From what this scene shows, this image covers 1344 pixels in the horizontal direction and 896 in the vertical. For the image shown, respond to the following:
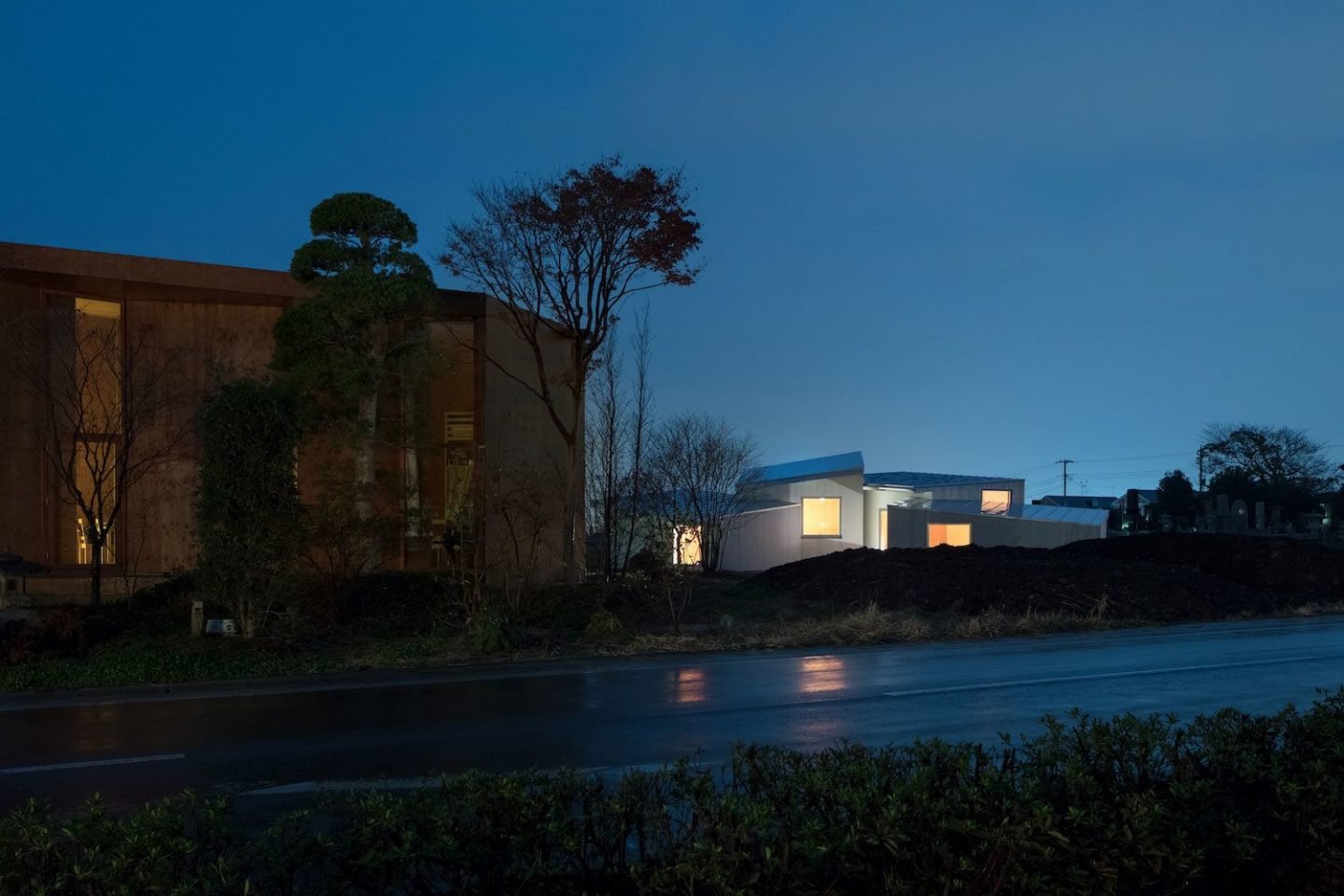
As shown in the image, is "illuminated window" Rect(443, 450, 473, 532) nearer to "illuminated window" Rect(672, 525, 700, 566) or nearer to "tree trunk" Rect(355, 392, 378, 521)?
"tree trunk" Rect(355, 392, 378, 521)

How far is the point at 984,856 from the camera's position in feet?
13.5

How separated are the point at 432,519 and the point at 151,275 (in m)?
6.23

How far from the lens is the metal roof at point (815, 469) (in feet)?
120

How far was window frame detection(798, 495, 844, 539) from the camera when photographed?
36.1 m

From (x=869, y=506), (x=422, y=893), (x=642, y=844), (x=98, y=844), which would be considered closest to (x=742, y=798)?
(x=642, y=844)

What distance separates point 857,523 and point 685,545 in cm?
1041

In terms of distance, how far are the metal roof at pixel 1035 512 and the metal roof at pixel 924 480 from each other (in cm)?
121

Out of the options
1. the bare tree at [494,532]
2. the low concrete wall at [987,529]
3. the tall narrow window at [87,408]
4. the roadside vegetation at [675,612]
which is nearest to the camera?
the roadside vegetation at [675,612]

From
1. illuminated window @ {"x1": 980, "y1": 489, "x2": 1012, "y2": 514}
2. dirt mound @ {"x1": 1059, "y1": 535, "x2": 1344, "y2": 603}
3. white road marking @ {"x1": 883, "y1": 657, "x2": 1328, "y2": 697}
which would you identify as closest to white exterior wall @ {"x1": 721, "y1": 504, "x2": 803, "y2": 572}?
illuminated window @ {"x1": 980, "y1": 489, "x2": 1012, "y2": 514}

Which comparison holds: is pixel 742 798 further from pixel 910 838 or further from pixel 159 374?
pixel 159 374

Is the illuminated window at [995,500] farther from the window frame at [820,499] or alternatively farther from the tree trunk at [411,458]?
the tree trunk at [411,458]

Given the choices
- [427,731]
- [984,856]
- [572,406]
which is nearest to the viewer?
[984,856]

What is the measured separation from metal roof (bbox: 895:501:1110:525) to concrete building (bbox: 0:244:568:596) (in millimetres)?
18890

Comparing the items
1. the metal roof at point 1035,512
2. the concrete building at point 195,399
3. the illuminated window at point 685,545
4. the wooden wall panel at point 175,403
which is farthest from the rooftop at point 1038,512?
the wooden wall panel at point 175,403
